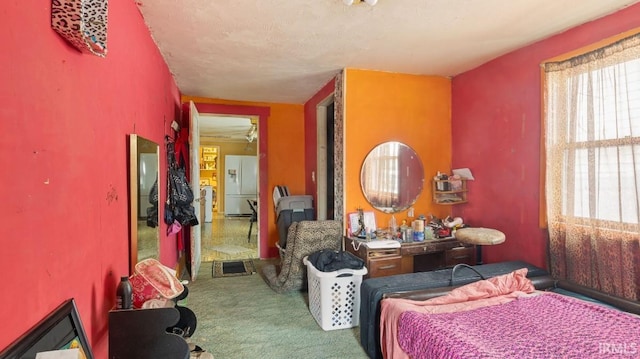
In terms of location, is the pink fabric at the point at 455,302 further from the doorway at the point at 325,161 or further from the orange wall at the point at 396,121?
the doorway at the point at 325,161

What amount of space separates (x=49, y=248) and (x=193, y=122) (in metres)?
2.87

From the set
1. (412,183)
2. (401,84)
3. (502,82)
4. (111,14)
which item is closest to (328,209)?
(412,183)

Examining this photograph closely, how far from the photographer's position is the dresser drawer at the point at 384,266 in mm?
2729

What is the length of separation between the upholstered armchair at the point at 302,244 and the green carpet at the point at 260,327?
135 millimetres

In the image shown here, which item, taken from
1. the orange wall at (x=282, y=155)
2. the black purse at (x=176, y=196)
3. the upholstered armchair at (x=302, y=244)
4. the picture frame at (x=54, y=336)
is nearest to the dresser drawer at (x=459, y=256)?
the upholstered armchair at (x=302, y=244)

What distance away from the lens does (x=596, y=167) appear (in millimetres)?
2080

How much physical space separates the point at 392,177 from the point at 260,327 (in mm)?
1940

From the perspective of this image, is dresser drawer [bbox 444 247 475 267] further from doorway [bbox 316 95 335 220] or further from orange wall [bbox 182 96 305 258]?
orange wall [bbox 182 96 305 258]

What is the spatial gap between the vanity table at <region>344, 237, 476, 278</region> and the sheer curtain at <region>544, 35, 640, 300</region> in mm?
768

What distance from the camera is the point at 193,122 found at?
362cm

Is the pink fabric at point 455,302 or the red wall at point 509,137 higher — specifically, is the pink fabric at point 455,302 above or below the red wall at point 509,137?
below

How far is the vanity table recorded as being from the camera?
2.75 m

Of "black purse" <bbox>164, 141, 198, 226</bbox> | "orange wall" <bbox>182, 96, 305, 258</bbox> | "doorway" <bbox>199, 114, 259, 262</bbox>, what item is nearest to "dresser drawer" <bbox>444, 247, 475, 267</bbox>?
"orange wall" <bbox>182, 96, 305, 258</bbox>

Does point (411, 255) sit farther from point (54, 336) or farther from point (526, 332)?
point (54, 336)
